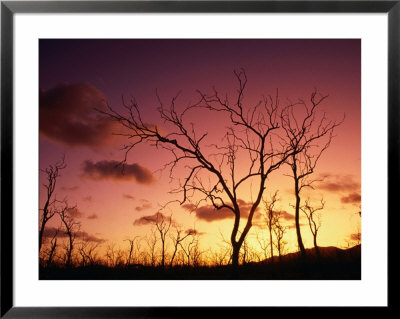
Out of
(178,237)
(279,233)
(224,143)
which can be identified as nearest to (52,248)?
(178,237)

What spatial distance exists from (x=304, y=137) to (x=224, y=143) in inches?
15.5

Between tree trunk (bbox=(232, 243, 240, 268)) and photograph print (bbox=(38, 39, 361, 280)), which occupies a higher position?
photograph print (bbox=(38, 39, 361, 280))

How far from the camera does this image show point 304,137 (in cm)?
303

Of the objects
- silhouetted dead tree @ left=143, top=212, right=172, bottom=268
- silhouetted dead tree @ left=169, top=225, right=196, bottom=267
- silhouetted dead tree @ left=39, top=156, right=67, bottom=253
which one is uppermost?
silhouetted dead tree @ left=39, top=156, right=67, bottom=253

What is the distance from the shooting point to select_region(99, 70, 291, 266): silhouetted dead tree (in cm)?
302

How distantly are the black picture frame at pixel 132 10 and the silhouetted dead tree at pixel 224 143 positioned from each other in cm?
37

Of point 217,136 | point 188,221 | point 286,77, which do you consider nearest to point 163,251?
point 188,221

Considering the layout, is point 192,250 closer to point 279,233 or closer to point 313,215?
point 279,233

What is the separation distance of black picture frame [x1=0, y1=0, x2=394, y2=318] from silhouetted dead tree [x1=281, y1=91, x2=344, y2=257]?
1.04 feet

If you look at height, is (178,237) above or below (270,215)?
below

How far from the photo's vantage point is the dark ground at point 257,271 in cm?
295

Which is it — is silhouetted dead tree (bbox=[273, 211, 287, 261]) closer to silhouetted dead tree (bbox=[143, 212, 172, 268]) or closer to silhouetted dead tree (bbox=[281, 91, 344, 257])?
silhouetted dead tree (bbox=[281, 91, 344, 257])

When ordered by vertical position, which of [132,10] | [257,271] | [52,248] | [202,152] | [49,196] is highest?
[132,10]

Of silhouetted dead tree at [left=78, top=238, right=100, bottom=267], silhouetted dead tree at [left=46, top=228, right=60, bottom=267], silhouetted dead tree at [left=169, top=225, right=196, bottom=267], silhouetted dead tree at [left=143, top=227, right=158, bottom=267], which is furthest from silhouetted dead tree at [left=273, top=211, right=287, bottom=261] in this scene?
silhouetted dead tree at [left=46, top=228, right=60, bottom=267]
